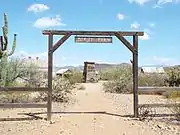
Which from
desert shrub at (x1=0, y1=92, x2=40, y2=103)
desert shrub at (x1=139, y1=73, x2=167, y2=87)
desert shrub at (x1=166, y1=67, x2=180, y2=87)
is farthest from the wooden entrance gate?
desert shrub at (x1=139, y1=73, x2=167, y2=87)

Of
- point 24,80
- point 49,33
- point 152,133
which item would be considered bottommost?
point 152,133

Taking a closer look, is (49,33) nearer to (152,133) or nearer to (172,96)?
(152,133)

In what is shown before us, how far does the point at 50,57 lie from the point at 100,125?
303 centimetres

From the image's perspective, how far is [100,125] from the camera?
39.1ft

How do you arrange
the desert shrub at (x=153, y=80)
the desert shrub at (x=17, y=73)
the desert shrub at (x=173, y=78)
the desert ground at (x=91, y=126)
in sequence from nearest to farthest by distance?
the desert ground at (x=91, y=126) → the desert shrub at (x=17, y=73) → the desert shrub at (x=173, y=78) → the desert shrub at (x=153, y=80)

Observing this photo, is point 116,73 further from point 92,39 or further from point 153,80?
point 92,39

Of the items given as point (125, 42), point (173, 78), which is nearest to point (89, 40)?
point (125, 42)

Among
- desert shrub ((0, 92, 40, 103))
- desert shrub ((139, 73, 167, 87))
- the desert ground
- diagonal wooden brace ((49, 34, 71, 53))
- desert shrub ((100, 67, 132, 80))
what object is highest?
diagonal wooden brace ((49, 34, 71, 53))

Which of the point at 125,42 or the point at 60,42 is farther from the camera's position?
the point at 125,42

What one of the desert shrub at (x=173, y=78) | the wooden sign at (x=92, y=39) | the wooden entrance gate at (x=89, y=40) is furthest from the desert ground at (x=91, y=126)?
the desert shrub at (x=173, y=78)

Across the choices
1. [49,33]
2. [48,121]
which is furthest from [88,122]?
[49,33]

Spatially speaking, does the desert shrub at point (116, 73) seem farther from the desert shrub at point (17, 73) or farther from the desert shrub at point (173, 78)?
the desert shrub at point (17, 73)

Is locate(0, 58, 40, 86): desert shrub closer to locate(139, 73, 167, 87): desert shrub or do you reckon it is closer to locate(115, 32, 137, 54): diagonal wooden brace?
locate(139, 73, 167, 87): desert shrub

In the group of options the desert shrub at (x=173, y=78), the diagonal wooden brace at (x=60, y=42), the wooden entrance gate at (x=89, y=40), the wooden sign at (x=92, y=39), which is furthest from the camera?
the desert shrub at (x=173, y=78)
